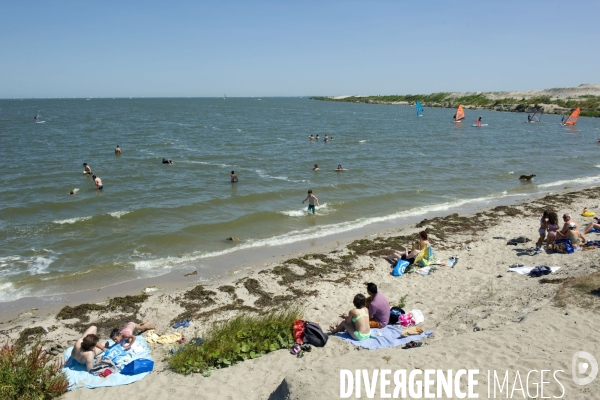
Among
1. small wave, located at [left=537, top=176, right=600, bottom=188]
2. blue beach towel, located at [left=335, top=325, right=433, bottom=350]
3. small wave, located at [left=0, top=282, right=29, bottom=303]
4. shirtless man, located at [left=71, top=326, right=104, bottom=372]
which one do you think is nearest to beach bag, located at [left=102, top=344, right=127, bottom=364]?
shirtless man, located at [left=71, top=326, right=104, bottom=372]

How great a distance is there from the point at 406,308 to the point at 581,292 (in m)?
3.72

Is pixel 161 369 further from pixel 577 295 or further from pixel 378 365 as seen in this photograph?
pixel 577 295

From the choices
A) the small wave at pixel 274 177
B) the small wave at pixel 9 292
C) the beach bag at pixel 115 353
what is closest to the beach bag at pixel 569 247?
the beach bag at pixel 115 353

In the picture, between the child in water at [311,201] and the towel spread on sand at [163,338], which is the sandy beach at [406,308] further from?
the child in water at [311,201]

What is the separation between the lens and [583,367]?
244 inches

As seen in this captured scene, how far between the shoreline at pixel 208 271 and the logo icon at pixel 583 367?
9051 mm

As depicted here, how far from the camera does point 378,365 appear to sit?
22.0 feet

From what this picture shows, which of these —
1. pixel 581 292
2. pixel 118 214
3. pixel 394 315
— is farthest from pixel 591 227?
pixel 118 214

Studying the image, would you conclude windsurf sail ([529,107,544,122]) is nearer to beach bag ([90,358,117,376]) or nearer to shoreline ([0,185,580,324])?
shoreline ([0,185,580,324])

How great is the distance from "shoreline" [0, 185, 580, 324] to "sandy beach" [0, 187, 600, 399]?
0.30 meters

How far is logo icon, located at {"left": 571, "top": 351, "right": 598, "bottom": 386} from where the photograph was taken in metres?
5.94

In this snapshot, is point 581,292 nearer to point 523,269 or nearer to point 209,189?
point 523,269

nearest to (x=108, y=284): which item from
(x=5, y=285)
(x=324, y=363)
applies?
(x=5, y=285)

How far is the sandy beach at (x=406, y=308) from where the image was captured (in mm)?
6566
